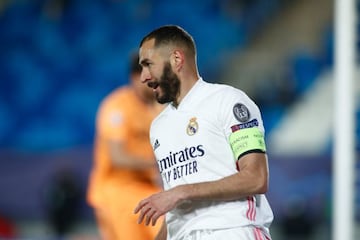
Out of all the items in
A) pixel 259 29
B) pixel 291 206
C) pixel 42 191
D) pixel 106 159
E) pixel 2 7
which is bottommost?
pixel 106 159

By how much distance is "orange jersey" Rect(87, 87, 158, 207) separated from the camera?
6625 mm

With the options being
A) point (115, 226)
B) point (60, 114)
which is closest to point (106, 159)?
point (115, 226)

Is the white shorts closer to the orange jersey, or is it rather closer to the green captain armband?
the green captain armband

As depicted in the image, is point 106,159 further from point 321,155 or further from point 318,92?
point 318,92

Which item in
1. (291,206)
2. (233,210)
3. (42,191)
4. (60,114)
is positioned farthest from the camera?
(60,114)

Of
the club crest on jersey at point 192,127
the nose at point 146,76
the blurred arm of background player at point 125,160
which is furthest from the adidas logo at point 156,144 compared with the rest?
the blurred arm of background player at point 125,160

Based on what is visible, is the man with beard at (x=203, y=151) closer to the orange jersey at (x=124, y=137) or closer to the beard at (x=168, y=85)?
the beard at (x=168, y=85)

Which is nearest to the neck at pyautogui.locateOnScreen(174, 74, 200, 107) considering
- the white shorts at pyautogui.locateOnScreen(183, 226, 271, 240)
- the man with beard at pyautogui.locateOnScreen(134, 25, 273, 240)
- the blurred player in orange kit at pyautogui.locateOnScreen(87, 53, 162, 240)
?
the man with beard at pyautogui.locateOnScreen(134, 25, 273, 240)

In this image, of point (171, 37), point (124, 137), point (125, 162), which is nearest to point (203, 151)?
point (171, 37)

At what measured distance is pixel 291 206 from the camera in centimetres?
1097

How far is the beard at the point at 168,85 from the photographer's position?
366cm

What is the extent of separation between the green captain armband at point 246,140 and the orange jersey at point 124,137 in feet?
10.3

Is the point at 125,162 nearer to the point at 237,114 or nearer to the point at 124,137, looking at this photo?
the point at 124,137

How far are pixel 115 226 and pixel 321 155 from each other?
17.1 ft
